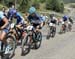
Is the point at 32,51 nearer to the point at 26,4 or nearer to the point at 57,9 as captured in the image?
the point at 26,4

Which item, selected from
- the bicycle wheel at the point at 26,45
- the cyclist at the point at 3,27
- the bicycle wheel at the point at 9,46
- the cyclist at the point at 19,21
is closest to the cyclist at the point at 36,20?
the cyclist at the point at 19,21

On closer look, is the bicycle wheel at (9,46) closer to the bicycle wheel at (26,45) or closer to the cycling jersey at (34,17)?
the bicycle wheel at (26,45)

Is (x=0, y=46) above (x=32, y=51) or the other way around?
above

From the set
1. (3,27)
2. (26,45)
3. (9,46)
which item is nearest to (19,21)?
(26,45)

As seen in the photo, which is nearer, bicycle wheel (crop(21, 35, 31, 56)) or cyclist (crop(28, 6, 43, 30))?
bicycle wheel (crop(21, 35, 31, 56))

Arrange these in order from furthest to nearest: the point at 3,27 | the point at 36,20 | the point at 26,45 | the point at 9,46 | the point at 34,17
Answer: the point at 36,20, the point at 34,17, the point at 26,45, the point at 9,46, the point at 3,27

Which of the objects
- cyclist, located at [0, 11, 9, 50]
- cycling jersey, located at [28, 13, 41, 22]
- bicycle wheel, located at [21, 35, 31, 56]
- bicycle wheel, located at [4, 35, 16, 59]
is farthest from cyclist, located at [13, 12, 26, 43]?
cyclist, located at [0, 11, 9, 50]

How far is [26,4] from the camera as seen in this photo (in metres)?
40.5

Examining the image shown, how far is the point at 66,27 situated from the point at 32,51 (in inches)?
430

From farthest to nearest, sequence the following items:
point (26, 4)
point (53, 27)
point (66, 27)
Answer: point (26, 4)
point (66, 27)
point (53, 27)

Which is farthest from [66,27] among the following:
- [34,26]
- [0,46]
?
[0,46]

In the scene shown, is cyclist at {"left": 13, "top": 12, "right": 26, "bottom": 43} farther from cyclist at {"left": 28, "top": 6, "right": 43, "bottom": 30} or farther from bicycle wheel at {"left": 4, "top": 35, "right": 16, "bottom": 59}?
bicycle wheel at {"left": 4, "top": 35, "right": 16, "bottom": 59}

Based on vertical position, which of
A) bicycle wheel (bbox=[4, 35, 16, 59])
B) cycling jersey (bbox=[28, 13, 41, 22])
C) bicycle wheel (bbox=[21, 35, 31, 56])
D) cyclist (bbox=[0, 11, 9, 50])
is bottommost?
bicycle wheel (bbox=[21, 35, 31, 56])

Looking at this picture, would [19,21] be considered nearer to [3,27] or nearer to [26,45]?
[26,45]
